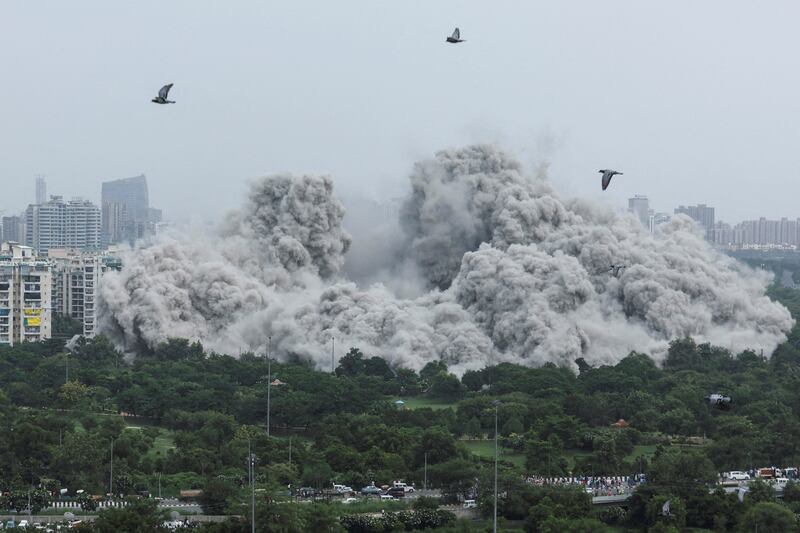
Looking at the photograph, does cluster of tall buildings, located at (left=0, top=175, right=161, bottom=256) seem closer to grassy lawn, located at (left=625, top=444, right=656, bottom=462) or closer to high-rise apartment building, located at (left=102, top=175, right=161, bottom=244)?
high-rise apartment building, located at (left=102, top=175, right=161, bottom=244)

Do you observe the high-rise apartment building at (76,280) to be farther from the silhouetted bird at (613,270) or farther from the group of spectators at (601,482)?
the group of spectators at (601,482)

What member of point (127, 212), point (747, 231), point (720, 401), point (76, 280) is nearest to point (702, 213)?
point (747, 231)

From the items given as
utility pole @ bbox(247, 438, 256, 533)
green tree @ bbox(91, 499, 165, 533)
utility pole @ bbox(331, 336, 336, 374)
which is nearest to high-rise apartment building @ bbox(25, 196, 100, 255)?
utility pole @ bbox(331, 336, 336, 374)

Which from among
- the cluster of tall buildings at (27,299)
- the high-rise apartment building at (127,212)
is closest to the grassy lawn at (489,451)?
the cluster of tall buildings at (27,299)

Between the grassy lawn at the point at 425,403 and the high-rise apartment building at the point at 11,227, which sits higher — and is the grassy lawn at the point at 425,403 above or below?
below

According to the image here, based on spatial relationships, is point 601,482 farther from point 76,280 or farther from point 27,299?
point 76,280

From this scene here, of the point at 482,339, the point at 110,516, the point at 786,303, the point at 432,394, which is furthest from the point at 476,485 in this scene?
the point at 786,303
